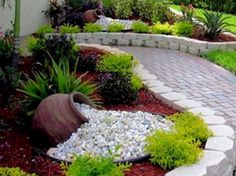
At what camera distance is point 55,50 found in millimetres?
7441

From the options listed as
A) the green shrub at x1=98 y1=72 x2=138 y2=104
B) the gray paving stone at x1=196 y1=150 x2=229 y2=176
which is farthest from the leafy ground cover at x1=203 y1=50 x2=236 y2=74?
the gray paving stone at x1=196 y1=150 x2=229 y2=176

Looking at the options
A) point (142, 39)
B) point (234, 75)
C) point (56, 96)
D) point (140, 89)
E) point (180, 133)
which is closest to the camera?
point (180, 133)

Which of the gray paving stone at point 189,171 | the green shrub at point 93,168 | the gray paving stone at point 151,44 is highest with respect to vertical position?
the green shrub at point 93,168

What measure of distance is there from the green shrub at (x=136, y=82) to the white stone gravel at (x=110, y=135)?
115 centimetres

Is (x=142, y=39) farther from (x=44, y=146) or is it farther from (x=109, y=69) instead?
(x=44, y=146)

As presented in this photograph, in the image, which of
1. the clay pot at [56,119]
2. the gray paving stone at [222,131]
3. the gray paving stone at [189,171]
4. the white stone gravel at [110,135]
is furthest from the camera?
the gray paving stone at [222,131]

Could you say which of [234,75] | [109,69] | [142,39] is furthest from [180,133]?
[142,39]

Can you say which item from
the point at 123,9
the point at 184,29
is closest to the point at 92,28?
the point at 184,29

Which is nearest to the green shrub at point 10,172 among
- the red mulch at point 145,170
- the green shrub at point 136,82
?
the red mulch at point 145,170

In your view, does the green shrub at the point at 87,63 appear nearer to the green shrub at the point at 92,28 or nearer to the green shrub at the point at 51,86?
the green shrub at the point at 51,86

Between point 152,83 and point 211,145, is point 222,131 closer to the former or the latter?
point 211,145

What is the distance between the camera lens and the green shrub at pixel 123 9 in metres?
12.5

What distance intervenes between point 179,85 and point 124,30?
375cm

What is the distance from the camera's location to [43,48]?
7508mm
